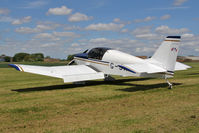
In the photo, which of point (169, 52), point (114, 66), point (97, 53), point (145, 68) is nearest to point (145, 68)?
point (145, 68)

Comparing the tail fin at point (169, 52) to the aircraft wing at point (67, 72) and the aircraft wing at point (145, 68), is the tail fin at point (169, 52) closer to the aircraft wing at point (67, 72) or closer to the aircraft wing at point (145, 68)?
the aircraft wing at point (145, 68)

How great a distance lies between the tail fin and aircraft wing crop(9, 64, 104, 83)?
4355mm

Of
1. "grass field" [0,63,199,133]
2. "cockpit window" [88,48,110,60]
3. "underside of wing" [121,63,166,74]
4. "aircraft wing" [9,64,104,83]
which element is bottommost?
"grass field" [0,63,199,133]

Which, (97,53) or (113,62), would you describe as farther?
(97,53)

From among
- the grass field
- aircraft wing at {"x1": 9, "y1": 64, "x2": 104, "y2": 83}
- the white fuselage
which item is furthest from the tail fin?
aircraft wing at {"x1": 9, "y1": 64, "x2": 104, "y2": 83}

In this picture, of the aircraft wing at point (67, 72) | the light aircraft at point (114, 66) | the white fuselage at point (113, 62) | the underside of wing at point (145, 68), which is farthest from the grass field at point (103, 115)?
the white fuselage at point (113, 62)

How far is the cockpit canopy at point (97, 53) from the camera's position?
14.7m

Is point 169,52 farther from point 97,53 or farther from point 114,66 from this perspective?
point 97,53

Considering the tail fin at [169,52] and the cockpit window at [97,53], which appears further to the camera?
the cockpit window at [97,53]

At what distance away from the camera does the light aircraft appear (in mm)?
11242

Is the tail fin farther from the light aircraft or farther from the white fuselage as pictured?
the white fuselage

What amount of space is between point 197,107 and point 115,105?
9.06ft

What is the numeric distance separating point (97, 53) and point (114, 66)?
1862 millimetres

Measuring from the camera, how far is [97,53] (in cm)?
1503
